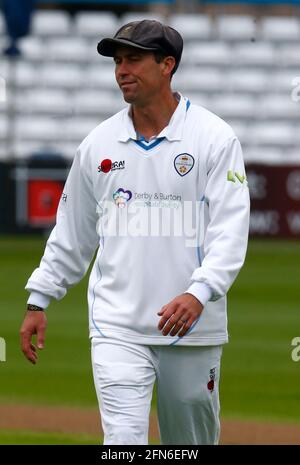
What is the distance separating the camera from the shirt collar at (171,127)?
5.55 metres

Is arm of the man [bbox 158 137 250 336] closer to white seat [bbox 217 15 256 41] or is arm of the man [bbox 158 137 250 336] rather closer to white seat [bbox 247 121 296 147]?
white seat [bbox 247 121 296 147]

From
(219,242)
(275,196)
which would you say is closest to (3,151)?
(275,196)

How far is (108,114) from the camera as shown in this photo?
25.6 metres

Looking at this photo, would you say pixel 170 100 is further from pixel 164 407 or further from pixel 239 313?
pixel 239 313

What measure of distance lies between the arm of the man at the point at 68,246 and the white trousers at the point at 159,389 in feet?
1.06

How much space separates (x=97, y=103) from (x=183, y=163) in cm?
2041

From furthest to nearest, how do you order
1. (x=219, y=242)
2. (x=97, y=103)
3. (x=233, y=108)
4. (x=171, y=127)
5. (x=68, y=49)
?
(x=68, y=49)
(x=97, y=103)
(x=233, y=108)
(x=171, y=127)
(x=219, y=242)

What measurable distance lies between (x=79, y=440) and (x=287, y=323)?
5.61 meters

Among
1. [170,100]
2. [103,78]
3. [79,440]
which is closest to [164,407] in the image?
[170,100]

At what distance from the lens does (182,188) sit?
548cm

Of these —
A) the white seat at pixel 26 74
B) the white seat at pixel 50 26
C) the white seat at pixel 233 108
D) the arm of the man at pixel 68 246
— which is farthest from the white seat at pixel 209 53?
the arm of the man at pixel 68 246

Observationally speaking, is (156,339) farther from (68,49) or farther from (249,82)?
(68,49)

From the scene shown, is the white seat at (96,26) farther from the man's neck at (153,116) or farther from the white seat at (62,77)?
the man's neck at (153,116)

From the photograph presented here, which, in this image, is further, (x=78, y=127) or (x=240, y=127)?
(x=240, y=127)
